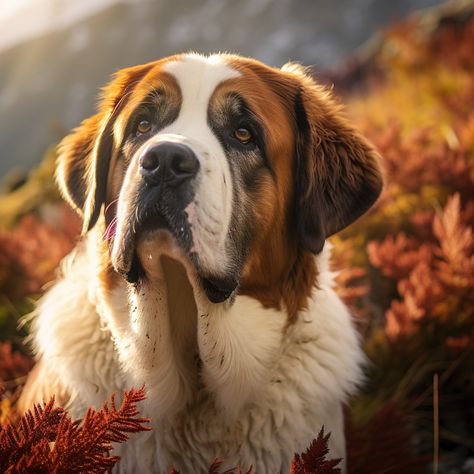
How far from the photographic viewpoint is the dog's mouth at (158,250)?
1867mm

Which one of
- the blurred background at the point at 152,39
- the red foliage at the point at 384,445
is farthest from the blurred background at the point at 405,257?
the blurred background at the point at 152,39

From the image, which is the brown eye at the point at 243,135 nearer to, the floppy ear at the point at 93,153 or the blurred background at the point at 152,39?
the floppy ear at the point at 93,153

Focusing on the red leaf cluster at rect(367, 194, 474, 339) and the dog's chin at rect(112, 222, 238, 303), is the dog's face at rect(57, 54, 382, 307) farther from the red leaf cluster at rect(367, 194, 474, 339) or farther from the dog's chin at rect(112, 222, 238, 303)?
the red leaf cluster at rect(367, 194, 474, 339)

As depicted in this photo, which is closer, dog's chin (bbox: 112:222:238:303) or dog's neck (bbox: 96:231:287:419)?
dog's chin (bbox: 112:222:238:303)

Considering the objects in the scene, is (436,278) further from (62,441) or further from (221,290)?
(62,441)

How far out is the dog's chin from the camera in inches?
74.8

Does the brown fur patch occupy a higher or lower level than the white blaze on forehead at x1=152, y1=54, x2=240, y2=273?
lower

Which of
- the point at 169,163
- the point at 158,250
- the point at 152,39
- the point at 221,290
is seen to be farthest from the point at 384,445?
the point at 152,39

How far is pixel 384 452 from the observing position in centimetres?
265

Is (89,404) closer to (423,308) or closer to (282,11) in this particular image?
(423,308)

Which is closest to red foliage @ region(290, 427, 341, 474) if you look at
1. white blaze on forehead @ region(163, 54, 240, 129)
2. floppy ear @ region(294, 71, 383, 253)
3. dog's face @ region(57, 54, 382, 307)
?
dog's face @ region(57, 54, 382, 307)

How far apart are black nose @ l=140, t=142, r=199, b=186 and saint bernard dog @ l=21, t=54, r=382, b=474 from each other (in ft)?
0.43

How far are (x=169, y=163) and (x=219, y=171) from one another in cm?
22

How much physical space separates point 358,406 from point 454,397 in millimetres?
536
